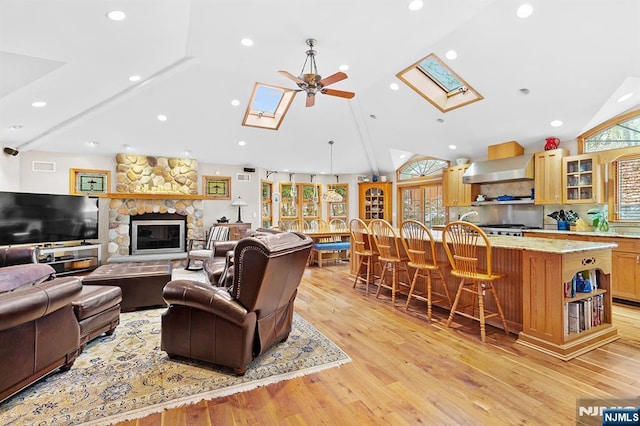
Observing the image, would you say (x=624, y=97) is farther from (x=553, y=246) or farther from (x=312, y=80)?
(x=312, y=80)

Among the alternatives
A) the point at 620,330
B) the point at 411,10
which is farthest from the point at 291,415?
the point at 411,10

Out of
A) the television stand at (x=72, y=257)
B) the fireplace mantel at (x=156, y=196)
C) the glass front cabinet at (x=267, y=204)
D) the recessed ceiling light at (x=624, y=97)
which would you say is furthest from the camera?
the glass front cabinet at (x=267, y=204)

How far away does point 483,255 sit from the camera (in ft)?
11.9

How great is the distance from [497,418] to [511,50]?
13.5ft

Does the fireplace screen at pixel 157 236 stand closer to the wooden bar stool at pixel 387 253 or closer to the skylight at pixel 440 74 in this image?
the wooden bar stool at pixel 387 253

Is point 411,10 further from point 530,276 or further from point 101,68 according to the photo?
point 101,68

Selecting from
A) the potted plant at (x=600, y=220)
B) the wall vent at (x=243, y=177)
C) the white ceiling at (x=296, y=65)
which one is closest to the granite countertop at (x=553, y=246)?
the potted plant at (x=600, y=220)

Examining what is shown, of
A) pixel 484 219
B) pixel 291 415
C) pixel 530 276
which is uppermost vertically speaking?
pixel 484 219

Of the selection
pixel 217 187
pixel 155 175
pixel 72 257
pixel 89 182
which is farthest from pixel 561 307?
pixel 89 182

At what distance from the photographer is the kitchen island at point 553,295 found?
9.01 ft

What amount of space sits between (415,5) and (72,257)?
7.09m

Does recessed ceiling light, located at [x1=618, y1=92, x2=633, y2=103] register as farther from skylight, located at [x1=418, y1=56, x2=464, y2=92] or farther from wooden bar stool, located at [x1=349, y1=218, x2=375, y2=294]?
wooden bar stool, located at [x1=349, y1=218, x2=375, y2=294]

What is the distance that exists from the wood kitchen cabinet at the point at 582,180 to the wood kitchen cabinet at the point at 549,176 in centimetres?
7

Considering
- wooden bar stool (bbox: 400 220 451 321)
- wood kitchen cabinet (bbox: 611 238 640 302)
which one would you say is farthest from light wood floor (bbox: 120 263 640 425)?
wood kitchen cabinet (bbox: 611 238 640 302)
